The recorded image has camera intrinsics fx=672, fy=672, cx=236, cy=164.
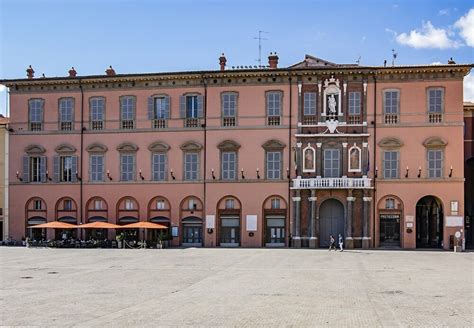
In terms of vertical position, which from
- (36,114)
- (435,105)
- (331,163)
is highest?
(435,105)

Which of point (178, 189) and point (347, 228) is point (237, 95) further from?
point (347, 228)

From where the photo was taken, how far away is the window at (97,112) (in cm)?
5838

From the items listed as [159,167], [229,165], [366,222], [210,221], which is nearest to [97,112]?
[159,167]

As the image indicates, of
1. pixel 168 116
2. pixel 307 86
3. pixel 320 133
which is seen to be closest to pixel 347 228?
pixel 320 133

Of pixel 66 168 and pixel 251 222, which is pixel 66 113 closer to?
pixel 66 168

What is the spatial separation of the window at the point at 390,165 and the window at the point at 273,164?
335 inches

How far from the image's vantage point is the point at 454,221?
52.7 m

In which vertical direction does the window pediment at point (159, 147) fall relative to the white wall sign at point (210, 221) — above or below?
above

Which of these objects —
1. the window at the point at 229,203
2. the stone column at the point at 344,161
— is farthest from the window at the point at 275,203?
the stone column at the point at 344,161

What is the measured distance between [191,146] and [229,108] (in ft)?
14.8

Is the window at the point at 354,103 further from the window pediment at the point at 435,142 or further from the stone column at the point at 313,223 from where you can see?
the stone column at the point at 313,223

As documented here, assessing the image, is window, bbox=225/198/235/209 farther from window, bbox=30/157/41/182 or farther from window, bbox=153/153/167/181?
window, bbox=30/157/41/182

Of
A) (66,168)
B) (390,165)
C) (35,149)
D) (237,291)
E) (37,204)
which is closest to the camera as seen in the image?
(237,291)

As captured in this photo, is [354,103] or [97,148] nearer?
[354,103]
